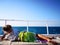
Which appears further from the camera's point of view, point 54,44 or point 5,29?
point 5,29

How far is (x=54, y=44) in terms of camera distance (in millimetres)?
1288

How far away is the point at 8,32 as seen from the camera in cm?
187

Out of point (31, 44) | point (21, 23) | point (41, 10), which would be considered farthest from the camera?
point (41, 10)

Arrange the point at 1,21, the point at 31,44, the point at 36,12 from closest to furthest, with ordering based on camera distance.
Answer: the point at 31,44 < the point at 1,21 < the point at 36,12

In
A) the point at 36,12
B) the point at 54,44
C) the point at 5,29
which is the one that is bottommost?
the point at 54,44

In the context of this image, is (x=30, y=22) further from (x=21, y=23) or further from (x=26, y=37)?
(x=26, y=37)

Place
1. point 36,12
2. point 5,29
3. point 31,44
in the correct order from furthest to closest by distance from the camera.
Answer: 1. point 36,12
2. point 5,29
3. point 31,44

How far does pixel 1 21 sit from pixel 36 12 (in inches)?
162

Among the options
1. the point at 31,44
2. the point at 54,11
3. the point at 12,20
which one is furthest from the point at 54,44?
the point at 54,11

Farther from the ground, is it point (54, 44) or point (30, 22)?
point (30, 22)

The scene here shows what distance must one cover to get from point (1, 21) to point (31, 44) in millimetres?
2838

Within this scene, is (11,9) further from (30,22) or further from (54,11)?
(30,22)

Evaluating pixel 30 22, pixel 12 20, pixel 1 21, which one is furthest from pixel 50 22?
pixel 1 21

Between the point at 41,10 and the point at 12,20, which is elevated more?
the point at 41,10
